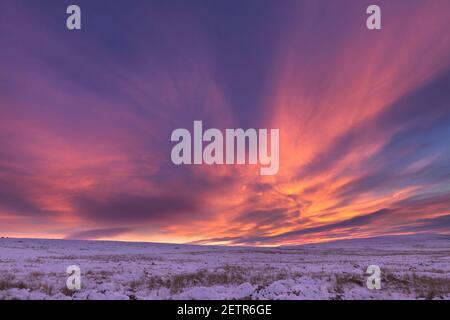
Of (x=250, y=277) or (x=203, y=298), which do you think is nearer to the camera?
→ (x=203, y=298)

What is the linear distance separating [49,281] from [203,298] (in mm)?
8894
